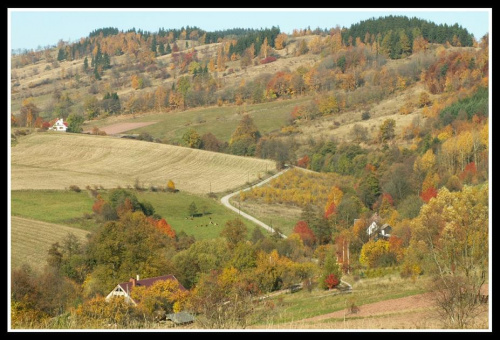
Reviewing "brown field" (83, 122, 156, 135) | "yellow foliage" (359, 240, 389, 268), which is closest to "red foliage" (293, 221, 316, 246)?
"yellow foliage" (359, 240, 389, 268)

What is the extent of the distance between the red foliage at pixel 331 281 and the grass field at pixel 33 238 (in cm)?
1485

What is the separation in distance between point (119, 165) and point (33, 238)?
32531 mm

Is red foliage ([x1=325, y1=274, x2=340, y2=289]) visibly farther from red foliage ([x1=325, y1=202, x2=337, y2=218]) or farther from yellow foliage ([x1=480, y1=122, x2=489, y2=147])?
yellow foliage ([x1=480, y1=122, x2=489, y2=147])

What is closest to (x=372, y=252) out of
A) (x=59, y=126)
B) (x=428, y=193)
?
(x=428, y=193)

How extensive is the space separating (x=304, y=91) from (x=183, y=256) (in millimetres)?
79547

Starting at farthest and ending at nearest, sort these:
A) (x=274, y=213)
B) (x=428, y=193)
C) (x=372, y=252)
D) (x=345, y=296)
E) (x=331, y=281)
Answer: (x=274, y=213)
(x=428, y=193)
(x=372, y=252)
(x=331, y=281)
(x=345, y=296)

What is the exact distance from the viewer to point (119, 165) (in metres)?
73.9

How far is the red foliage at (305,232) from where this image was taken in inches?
1962

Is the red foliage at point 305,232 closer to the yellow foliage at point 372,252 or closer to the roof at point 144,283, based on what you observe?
the yellow foliage at point 372,252

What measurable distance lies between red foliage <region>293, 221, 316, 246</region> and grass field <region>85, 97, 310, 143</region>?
3889 centimetres

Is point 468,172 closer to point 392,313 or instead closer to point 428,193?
point 428,193

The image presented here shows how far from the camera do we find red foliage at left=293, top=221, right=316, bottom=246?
4984 centimetres

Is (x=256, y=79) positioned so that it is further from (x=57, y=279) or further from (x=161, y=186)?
(x=57, y=279)

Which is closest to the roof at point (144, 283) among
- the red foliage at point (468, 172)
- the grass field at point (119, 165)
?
the grass field at point (119, 165)
